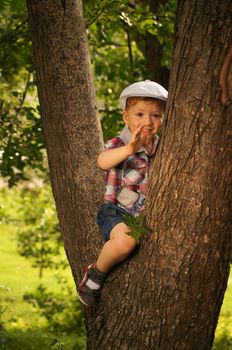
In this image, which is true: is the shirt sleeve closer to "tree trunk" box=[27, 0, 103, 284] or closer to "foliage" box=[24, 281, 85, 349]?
"tree trunk" box=[27, 0, 103, 284]

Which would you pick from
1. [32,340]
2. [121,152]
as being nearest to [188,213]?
[121,152]

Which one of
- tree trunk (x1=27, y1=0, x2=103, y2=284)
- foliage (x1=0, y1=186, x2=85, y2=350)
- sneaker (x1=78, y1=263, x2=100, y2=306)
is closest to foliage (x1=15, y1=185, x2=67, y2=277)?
foliage (x1=0, y1=186, x2=85, y2=350)

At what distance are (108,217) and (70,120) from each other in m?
0.68

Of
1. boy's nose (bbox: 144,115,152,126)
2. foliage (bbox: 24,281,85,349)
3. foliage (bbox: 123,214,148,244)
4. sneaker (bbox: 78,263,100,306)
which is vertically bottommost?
foliage (bbox: 24,281,85,349)

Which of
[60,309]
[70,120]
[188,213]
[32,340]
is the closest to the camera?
[188,213]

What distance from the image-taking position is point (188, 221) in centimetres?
285

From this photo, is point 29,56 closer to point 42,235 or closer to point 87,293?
point 87,293

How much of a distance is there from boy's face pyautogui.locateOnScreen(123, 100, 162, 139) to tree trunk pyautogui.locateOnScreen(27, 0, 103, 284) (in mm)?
441

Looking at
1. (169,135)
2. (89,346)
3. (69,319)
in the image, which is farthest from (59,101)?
(69,319)

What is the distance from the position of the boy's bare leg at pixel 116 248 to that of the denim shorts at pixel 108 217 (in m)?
0.06

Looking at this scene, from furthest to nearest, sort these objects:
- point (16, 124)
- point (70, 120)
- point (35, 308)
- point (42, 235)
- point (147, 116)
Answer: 1. point (42, 235)
2. point (35, 308)
3. point (16, 124)
4. point (70, 120)
5. point (147, 116)

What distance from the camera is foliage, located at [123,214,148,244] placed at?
297 cm

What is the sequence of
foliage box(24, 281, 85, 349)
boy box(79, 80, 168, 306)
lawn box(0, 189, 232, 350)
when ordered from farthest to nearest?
1. foliage box(24, 281, 85, 349)
2. lawn box(0, 189, 232, 350)
3. boy box(79, 80, 168, 306)

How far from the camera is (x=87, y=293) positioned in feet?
10.9
